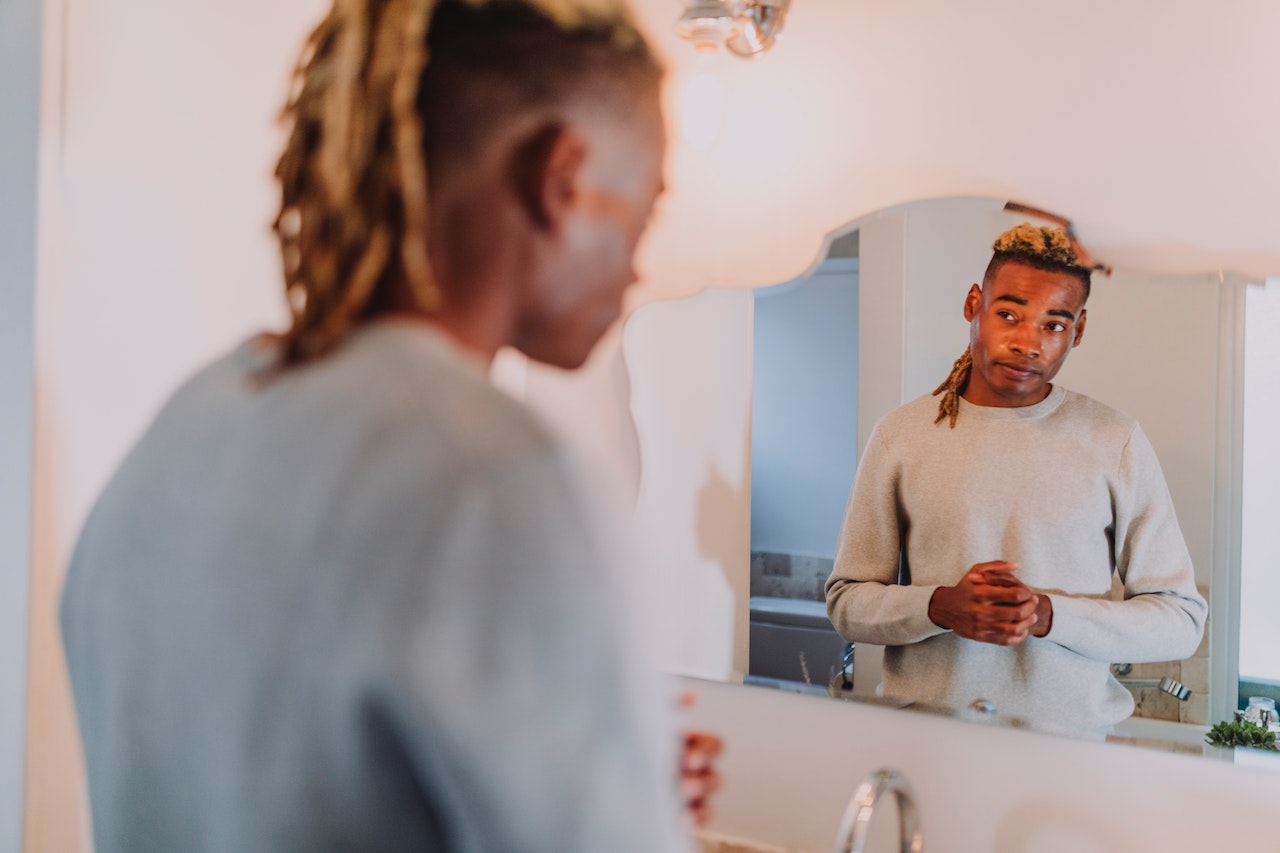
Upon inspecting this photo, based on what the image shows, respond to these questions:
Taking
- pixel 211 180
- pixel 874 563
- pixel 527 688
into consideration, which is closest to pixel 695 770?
pixel 527 688

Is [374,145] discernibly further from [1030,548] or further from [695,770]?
[1030,548]

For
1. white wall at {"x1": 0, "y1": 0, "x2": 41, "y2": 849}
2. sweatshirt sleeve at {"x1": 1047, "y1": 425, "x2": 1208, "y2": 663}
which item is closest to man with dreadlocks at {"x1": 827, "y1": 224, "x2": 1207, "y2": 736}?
sweatshirt sleeve at {"x1": 1047, "y1": 425, "x2": 1208, "y2": 663}

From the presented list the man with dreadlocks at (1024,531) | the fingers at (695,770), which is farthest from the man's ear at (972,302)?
the fingers at (695,770)

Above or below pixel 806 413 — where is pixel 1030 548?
below

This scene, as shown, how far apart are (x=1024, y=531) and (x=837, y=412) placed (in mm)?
226

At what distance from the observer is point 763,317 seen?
3.80 feet

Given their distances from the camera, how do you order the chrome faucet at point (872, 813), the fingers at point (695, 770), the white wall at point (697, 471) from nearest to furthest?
the fingers at point (695, 770) → the chrome faucet at point (872, 813) → the white wall at point (697, 471)

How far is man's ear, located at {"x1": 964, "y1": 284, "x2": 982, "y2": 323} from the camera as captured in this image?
3.41 ft

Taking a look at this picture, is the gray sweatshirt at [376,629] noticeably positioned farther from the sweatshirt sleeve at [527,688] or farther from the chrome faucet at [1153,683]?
the chrome faucet at [1153,683]

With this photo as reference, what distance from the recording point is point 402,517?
0.40 meters

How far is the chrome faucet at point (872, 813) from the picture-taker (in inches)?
31.7

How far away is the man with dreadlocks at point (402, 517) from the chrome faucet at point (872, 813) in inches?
17.6

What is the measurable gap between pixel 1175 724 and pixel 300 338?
2.87ft

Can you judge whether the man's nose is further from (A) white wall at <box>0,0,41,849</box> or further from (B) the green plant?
(A) white wall at <box>0,0,41,849</box>
